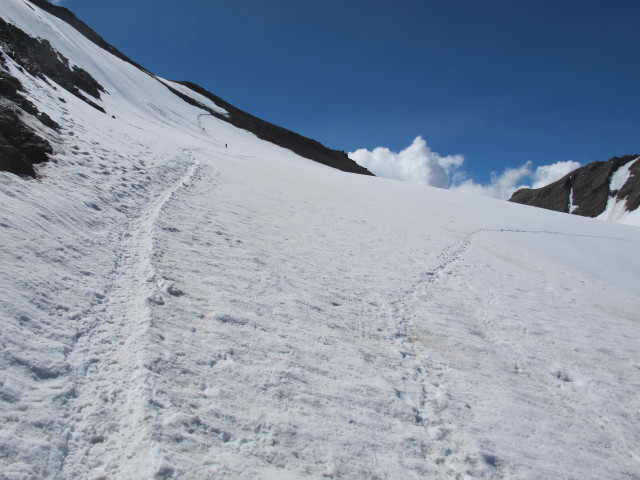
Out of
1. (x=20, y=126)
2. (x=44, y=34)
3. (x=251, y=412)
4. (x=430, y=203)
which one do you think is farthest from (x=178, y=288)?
(x=44, y=34)

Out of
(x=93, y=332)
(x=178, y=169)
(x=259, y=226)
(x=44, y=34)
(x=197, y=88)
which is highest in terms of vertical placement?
(x=197, y=88)

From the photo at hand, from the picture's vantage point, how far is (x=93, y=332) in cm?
472

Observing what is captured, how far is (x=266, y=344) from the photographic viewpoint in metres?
5.38

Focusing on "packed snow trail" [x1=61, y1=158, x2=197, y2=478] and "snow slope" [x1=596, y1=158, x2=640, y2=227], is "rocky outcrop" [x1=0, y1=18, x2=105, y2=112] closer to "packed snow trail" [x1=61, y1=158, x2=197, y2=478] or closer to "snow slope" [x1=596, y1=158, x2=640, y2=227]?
"packed snow trail" [x1=61, y1=158, x2=197, y2=478]

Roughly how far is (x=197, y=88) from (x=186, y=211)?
83.6 metres

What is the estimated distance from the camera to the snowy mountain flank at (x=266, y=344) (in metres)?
3.66

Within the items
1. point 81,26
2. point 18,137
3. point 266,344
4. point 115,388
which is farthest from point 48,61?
point 81,26

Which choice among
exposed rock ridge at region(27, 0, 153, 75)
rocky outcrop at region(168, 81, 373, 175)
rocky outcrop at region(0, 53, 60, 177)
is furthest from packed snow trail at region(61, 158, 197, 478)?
exposed rock ridge at region(27, 0, 153, 75)

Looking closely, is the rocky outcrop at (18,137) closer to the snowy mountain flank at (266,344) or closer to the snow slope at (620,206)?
the snowy mountain flank at (266,344)

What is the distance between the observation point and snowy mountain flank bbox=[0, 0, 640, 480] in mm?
3664

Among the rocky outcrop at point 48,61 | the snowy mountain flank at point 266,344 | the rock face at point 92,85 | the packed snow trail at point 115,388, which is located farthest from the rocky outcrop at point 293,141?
the packed snow trail at point 115,388

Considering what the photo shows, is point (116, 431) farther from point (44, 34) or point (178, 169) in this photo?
point (44, 34)

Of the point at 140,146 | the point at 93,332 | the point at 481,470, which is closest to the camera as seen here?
the point at 481,470

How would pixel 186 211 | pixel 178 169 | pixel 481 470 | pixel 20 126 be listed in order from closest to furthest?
1. pixel 481 470
2. pixel 20 126
3. pixel 186 211
4. pixel 178 169
